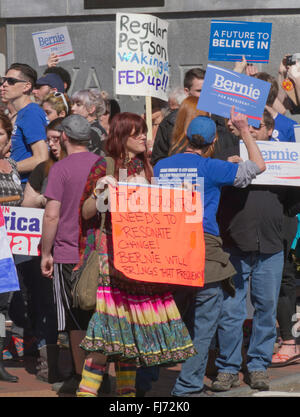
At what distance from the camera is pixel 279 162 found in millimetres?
7398

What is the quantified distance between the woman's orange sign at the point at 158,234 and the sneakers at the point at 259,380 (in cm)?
116

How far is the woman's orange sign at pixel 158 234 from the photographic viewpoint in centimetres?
615

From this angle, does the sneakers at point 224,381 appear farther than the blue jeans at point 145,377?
Yes

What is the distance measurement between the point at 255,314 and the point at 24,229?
197 cm

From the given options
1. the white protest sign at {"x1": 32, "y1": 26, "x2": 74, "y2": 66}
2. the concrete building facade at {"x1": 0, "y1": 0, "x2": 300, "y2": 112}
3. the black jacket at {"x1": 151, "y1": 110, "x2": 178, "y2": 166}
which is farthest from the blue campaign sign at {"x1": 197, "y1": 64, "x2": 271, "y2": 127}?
the concrete building facade at {"x1": 0, "y1": 0, "x2": 300, "y2": 112}

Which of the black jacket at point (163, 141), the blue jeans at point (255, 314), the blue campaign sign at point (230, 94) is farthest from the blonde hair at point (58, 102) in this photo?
the blue jeans at point (255, 314)

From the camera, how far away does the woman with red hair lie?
6184 millimetres

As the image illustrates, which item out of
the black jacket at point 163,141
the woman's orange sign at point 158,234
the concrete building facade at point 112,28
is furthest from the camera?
the concrete building facade at point 112,28

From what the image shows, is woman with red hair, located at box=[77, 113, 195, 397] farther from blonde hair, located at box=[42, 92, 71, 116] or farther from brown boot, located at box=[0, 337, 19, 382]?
blonde hair, located at box=[42, 92, 71, 116]

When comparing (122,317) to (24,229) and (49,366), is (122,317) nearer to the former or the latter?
(49,366)

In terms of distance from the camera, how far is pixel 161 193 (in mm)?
6336

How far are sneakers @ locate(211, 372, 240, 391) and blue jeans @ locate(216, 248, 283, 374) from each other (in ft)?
0.13

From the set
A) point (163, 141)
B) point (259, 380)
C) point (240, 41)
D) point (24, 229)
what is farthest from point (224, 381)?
point (240, 41)

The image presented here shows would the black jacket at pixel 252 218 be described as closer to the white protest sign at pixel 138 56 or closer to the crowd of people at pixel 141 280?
the crowd of people at pixel 141 280
